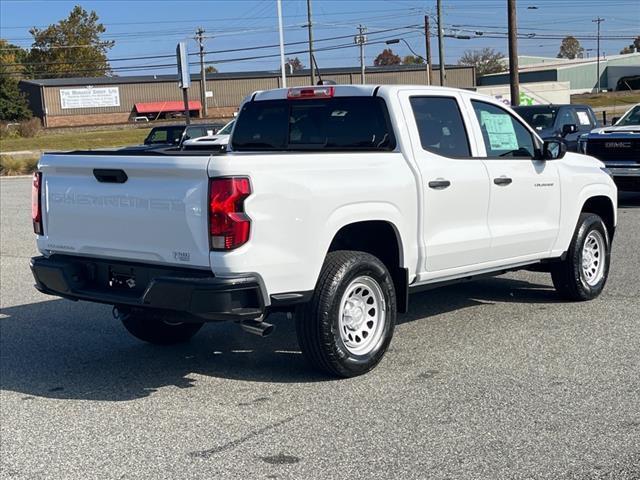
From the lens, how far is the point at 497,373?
6.10 meters

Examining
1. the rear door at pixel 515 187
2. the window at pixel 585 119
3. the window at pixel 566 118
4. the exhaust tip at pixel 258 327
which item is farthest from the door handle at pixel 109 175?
the window at pixel 585 119

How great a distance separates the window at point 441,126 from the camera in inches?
268

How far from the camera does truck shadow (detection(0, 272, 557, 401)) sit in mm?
6277

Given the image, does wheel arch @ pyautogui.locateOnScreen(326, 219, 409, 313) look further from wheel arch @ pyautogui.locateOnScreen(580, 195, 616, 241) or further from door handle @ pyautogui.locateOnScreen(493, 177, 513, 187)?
wheel arch @ pyautogui.locateOnScreen(580, 195, 616, 241)

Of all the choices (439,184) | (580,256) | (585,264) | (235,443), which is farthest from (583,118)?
(235,443)

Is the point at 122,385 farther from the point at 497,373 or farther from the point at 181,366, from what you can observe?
the point at 497,373

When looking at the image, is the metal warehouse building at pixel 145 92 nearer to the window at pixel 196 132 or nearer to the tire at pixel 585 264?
the window at pixel 196 132

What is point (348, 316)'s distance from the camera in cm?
612

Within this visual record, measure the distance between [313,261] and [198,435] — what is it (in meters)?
1.35

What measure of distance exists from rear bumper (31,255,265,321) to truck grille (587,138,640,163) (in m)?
12.0

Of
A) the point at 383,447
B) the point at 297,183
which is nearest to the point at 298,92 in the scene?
the point at 297,183

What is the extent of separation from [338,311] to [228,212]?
1.12m

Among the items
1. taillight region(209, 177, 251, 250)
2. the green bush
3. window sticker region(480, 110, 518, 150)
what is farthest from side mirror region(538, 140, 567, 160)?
the green bush

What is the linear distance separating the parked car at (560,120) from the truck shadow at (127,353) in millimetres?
9866
